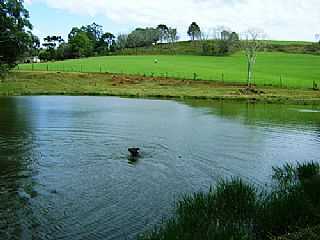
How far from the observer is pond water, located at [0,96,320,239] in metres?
13.5

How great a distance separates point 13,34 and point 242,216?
1863 inches

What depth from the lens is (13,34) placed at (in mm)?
53688

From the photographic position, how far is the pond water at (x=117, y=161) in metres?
13.5

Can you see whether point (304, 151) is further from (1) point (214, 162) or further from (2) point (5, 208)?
(2) point (5, 208)

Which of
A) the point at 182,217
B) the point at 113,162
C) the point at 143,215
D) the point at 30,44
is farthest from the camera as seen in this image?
the point at 30,44

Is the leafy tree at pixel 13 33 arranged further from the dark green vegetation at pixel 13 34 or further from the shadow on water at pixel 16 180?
the shadow on water at pixel 16 180

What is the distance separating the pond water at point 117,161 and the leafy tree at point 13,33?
1599 cm

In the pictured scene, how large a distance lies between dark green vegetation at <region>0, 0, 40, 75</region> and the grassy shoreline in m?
9.46

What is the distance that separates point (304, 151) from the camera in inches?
1012

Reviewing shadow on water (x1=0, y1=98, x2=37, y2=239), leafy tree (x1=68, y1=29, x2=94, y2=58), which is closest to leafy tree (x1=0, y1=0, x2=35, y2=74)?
shadow on water (x1=0, y1=98, x2=37, y2=239)

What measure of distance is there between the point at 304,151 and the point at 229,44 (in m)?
139

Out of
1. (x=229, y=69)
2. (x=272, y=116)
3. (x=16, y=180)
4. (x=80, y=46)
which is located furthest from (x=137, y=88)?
(x=80, y=46)

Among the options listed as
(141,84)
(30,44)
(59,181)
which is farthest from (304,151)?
(141,84)

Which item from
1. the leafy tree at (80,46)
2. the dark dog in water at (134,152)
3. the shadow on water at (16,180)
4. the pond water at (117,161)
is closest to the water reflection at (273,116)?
the pond water at (117,161)
